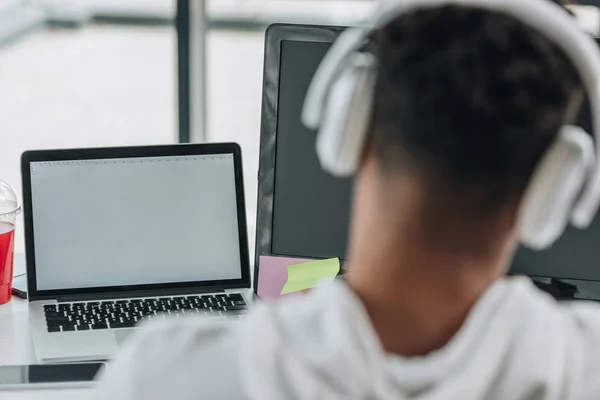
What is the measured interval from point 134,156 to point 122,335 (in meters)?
0.27

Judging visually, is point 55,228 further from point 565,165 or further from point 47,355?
point 565,165

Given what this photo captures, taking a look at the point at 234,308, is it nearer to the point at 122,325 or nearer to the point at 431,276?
the point at 122,325

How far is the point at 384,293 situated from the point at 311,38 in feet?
2.32

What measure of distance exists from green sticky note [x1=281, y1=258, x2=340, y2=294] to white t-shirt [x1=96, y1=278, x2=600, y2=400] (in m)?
0.67

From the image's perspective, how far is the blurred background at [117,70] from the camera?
391 centimetres

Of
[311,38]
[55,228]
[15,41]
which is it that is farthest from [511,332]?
A: [15,41]

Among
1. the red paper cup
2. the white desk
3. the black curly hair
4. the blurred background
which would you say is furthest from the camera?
the blurred background

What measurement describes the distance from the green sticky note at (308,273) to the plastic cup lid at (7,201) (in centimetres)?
47

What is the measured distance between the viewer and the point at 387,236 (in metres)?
0.61

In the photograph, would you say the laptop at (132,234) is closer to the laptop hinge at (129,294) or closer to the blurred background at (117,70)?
the laptop hinge at (129,294)

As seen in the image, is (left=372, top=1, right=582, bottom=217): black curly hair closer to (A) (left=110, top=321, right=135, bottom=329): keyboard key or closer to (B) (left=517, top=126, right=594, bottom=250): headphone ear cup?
(B) (left=517, top=126, right=594, bottom=250): headphone ear cup

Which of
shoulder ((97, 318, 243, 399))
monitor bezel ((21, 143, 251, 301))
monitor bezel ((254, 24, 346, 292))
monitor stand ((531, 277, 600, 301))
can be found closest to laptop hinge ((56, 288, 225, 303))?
monitor bezel ((21, 143, 251, 301))

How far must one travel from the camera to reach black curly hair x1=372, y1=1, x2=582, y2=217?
22.4 inches

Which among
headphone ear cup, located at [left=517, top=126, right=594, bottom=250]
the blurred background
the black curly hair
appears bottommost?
Result: the blurred background
